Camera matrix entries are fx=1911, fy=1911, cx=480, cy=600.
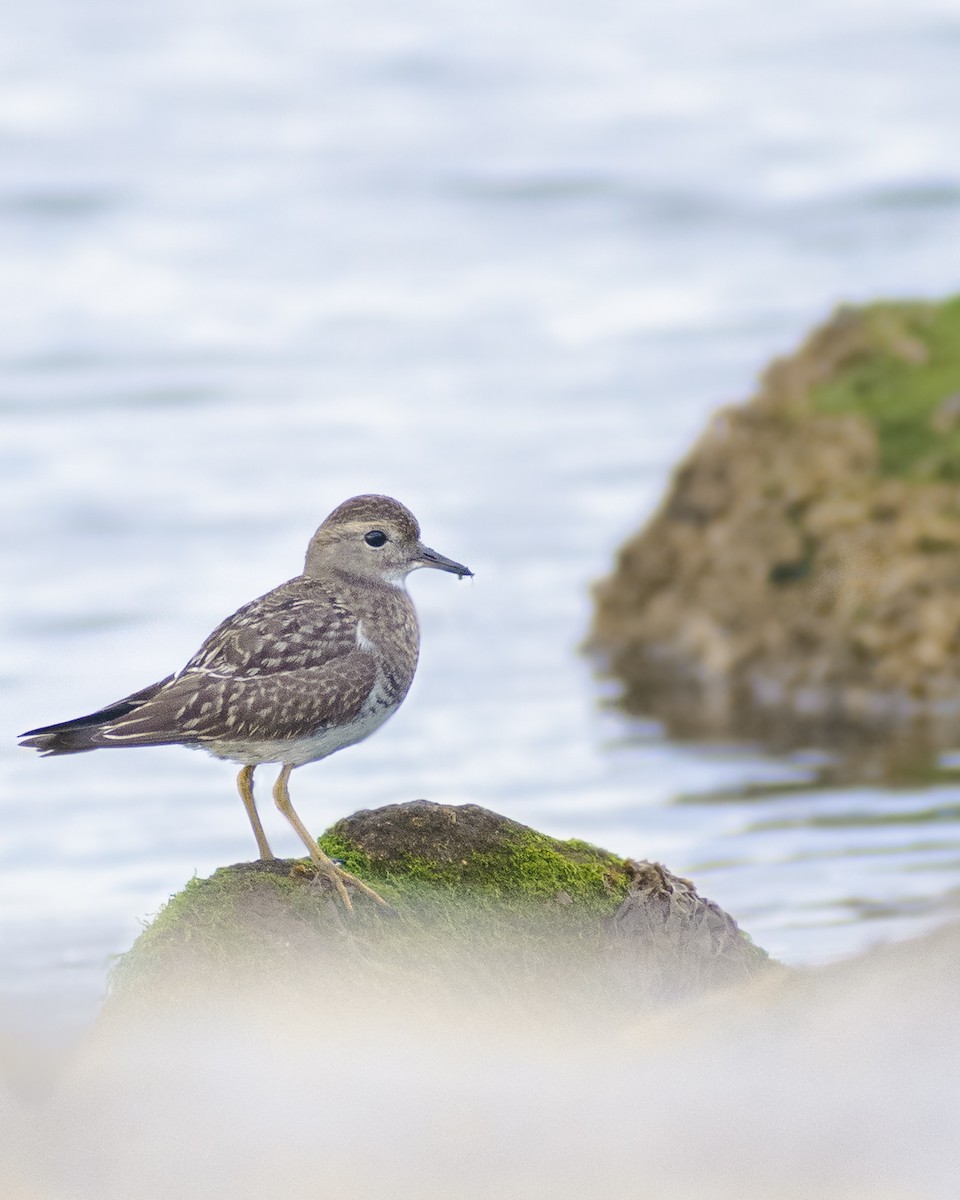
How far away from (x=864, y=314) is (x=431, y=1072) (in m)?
12.5

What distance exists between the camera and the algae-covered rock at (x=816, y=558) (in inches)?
557

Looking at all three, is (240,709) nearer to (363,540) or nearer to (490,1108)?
(363,540)

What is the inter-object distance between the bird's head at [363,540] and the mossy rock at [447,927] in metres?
1.08

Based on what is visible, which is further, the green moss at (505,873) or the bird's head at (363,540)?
the bird's head at (363,540)

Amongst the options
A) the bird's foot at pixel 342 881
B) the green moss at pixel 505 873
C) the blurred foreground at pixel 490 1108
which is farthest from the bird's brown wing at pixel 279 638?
the blurred foreground at pixel 490 1108

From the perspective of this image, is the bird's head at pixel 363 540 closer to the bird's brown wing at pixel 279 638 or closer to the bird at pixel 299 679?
the bird at pixel 299 679

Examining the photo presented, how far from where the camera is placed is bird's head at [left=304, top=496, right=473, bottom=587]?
754 centimetres

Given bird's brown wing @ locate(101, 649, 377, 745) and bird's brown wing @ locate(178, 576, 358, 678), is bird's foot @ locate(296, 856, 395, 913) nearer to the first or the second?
bird's brown wing @ locate(101, 649, 377, 745)

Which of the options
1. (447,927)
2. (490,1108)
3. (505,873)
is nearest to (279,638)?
(505,873)

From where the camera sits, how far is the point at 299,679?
6.94m

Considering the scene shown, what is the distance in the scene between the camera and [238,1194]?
4.59m

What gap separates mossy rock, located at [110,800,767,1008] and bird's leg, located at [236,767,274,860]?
8.5 inches

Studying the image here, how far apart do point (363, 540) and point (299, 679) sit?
0.83m

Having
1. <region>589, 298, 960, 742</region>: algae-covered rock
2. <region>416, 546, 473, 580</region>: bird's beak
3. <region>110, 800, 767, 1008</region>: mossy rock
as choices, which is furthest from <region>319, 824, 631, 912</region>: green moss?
<region>589, 298, 960, 742</region>: algae-covered rock
